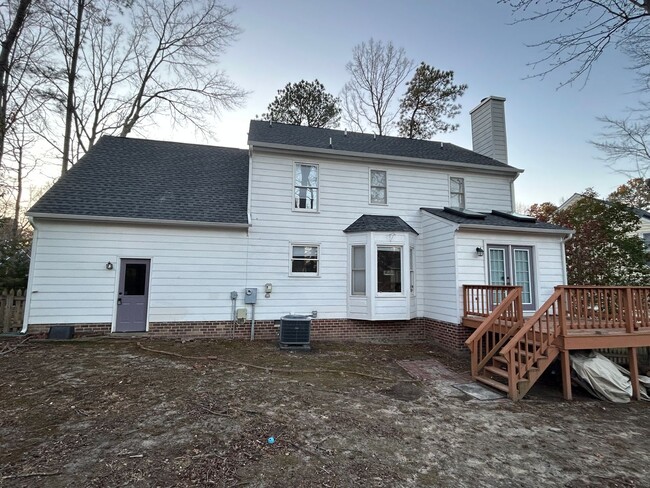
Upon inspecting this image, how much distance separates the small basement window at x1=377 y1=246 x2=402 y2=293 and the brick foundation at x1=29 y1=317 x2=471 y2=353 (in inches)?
43.8

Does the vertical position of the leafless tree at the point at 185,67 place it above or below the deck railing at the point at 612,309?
above

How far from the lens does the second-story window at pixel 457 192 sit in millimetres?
10805

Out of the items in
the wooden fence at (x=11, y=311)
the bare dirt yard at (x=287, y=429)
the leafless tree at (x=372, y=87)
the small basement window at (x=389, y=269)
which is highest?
the leafless tree at (x=372, y=87)

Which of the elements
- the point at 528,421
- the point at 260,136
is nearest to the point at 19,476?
the point at 528,421

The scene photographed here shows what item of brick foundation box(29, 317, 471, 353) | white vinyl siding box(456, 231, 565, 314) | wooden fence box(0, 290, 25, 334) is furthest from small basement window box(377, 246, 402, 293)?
wooden fence box(0, 290, 25, 334)

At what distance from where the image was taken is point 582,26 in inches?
237

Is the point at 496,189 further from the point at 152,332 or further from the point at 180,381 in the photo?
the point at 152,332

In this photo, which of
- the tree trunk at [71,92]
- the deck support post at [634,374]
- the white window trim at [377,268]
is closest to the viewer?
the deck support post at [634,374]

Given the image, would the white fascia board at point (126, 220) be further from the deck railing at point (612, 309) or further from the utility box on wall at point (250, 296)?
the deck railing at point (612, 309)

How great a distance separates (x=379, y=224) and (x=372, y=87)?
14.3 meters

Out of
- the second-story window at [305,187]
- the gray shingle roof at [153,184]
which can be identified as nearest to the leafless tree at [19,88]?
the gray shingle roof at [153,184]

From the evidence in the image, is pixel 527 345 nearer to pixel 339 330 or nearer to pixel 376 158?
pixel 339 330

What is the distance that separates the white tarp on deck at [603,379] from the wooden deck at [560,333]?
0.31 m

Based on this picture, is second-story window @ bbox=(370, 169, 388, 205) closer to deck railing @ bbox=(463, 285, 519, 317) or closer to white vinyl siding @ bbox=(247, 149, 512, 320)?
white vinyl siding @ bbox=(247, 149, 512, 320)
